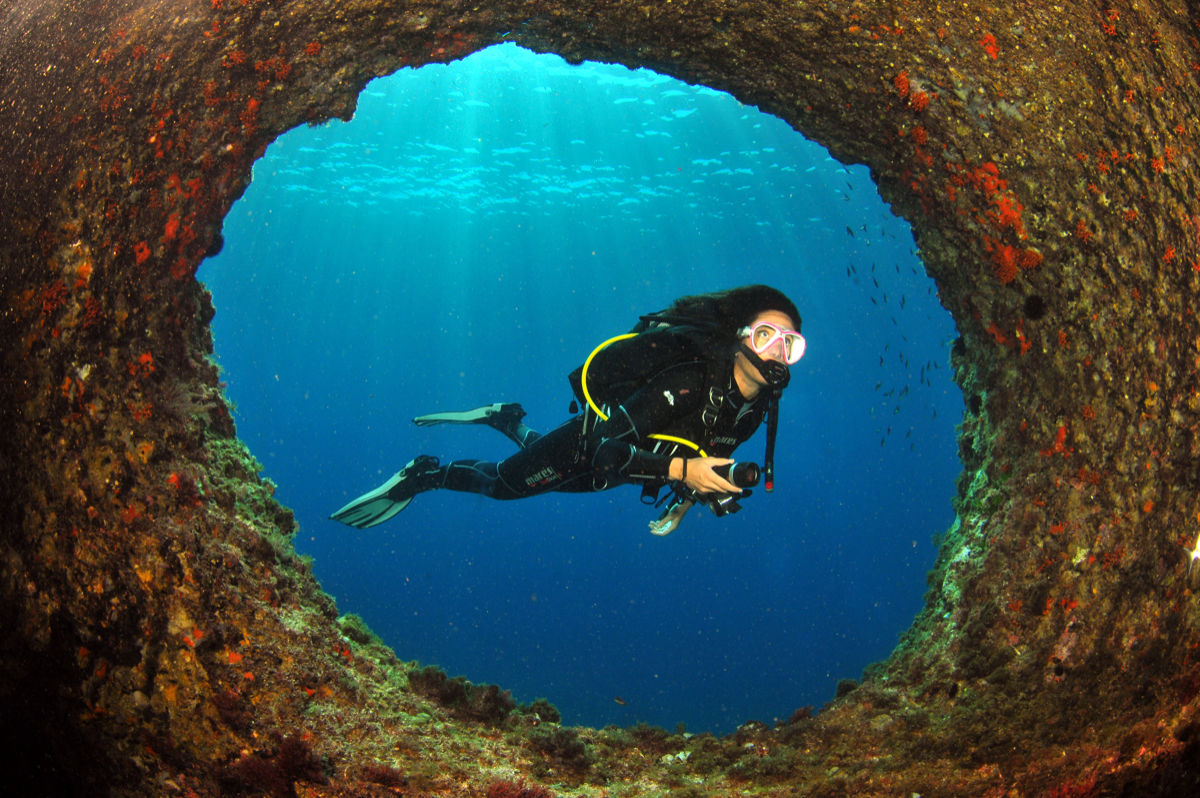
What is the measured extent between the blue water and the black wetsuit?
440 inches

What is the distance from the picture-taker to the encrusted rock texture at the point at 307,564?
2.21m

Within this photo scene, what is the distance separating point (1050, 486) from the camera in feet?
10.3

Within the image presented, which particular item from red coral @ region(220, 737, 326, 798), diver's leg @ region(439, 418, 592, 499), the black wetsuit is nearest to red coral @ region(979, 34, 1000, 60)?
the black wetsuit

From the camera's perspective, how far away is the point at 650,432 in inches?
158

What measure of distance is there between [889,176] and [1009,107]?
1.18 m

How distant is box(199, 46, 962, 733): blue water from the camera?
24500mm

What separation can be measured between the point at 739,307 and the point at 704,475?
1.69 metres

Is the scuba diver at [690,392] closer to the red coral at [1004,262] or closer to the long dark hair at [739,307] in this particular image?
the long dark hair at [739,307]

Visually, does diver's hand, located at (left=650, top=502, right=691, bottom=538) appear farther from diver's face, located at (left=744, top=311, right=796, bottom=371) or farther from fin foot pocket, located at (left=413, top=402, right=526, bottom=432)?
fin foot pocket, located at (left=413, top=402, right=526, bottom=432)

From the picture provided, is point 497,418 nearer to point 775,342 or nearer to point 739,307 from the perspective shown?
point 739,307

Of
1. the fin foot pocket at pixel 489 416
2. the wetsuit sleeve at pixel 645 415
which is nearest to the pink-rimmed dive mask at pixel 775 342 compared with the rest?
the wetsuit sleeve at pixel 645 415

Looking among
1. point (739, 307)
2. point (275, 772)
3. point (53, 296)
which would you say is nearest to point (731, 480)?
point (739, 307)

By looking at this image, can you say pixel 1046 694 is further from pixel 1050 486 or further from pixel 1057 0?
pixel 1057 0

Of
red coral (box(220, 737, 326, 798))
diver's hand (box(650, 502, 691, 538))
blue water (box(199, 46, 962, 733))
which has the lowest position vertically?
red coral (box(220, 737, 326, 798))
